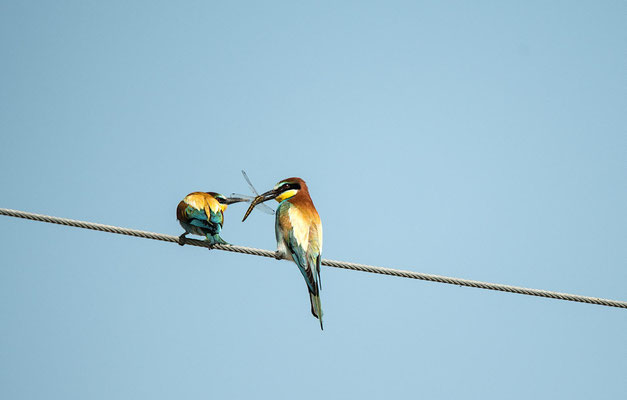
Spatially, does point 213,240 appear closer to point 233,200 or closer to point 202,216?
point 202,216

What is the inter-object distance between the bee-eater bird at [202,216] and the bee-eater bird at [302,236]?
46cm

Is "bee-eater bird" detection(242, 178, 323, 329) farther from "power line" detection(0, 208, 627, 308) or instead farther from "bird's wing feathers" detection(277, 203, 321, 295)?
"power line" detection(0, 208, 627, 308)

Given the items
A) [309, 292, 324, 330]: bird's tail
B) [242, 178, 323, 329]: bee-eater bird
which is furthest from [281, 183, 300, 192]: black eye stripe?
[309, 292, 324, 330]: bird's tail

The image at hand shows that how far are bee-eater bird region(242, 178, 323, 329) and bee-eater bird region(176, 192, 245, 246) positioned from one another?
1.52ft

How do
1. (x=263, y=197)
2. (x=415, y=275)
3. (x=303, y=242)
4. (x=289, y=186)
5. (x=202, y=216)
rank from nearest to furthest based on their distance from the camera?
(x=415, y=275)
(x=303, y=242)
(x=202, y=216)
(x=289, y=186)
(x=263, y=197)

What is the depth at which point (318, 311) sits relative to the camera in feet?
17.5

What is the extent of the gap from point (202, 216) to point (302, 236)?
81cm

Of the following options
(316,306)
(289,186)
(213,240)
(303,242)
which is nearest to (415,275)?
(316,306)

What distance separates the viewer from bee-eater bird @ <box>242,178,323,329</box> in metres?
5.48

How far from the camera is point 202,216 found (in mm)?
5828

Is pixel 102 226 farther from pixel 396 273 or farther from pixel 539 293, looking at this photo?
pixel 539 293

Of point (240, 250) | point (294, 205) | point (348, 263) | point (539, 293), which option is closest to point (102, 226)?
point (240, 250)

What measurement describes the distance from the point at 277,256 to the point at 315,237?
34 cm

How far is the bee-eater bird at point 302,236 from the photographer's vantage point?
5.48 meters
